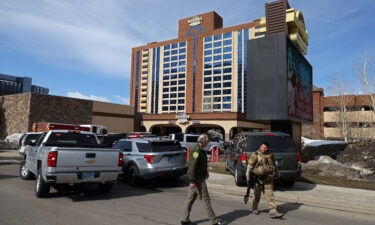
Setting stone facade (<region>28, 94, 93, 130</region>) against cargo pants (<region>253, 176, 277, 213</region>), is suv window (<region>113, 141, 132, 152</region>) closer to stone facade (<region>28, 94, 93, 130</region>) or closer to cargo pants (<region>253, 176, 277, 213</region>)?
cargo pants (<region>253, 176, 277, 213</region>)

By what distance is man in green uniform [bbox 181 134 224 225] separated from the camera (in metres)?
5.23

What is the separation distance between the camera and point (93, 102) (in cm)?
3991

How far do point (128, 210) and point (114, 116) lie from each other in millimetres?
38011

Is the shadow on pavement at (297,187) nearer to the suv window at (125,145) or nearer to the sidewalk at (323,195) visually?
the sidewalk at (323,195)

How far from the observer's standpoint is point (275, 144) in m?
8.97

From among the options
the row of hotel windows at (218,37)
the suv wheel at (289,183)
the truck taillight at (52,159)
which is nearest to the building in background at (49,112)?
the truck taillight at (52,159)

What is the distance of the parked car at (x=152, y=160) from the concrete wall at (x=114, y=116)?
105 feet

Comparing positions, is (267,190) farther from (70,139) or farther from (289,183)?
(70,139)

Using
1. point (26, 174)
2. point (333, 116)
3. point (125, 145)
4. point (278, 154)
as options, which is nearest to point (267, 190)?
point (278, 154)

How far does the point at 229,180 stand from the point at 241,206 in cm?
356

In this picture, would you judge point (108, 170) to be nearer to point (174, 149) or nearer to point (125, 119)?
point (174, 149)

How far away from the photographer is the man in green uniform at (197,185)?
17.1 ft

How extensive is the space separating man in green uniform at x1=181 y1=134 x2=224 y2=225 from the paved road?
374 mm

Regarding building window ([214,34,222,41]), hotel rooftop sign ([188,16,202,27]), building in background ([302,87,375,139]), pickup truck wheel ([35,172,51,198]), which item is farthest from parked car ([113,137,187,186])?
hotel rooftop sign ([188,16,202,27])
